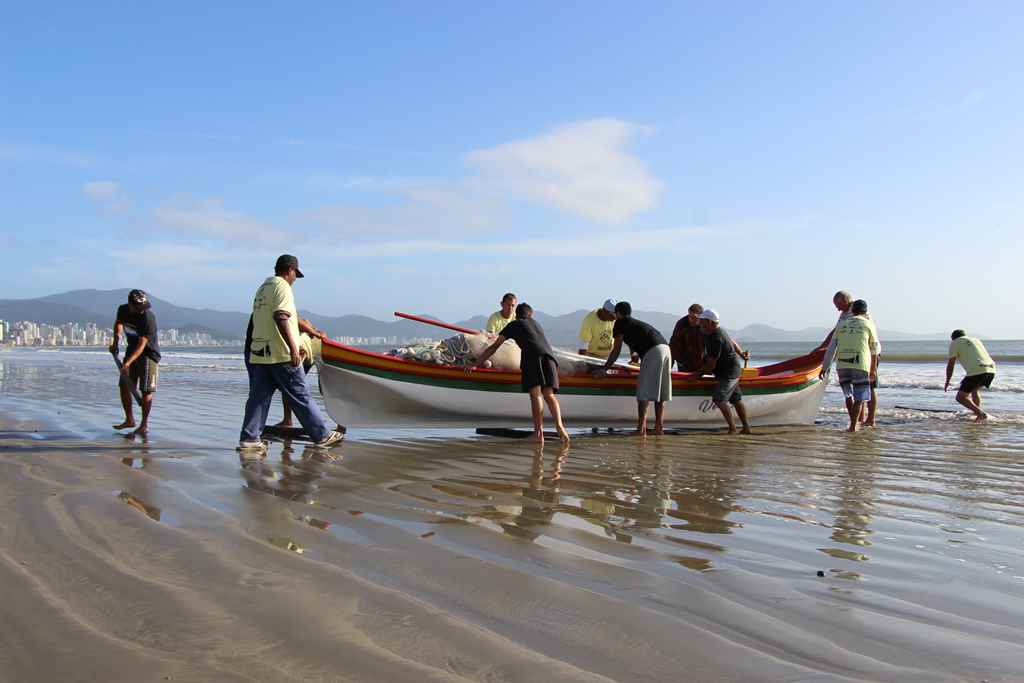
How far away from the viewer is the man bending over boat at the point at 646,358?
10.1 metres

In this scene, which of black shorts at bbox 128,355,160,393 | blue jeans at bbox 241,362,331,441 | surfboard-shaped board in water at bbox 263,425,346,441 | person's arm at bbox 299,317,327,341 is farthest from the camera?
black shorts at bbox 128,355,160,393

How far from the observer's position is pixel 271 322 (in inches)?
297

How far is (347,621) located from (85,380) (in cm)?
2039

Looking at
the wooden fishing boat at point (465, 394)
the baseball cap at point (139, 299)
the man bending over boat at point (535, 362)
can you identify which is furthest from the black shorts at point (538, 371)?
the baseball cap at point (139, 299)

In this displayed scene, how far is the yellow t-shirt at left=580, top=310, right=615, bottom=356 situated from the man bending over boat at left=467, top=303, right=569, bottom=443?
7.19 feet

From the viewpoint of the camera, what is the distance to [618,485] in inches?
242

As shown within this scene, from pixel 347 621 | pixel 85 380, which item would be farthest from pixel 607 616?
pixel 85 380

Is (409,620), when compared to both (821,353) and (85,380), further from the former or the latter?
(85,380)

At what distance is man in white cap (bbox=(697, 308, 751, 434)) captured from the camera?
1055 centimetres

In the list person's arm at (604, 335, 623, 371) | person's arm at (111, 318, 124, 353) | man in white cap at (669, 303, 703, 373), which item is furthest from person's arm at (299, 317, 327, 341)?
man in white cap at (669, 303, 703, 373)

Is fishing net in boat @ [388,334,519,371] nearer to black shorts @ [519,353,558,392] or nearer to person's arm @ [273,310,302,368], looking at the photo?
black shorts @ [519,353,558,392]

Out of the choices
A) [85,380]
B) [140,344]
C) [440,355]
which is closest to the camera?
[140,344]

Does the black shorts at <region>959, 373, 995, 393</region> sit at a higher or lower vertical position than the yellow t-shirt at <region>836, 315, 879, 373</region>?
lower

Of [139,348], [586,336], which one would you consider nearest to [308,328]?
[139,348]
